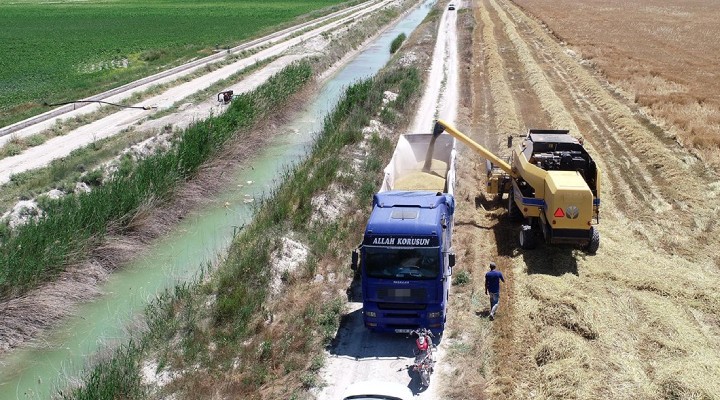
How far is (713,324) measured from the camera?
14578 millimetres

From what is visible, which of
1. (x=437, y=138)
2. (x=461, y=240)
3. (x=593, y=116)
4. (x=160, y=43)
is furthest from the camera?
(x=160, y=43)

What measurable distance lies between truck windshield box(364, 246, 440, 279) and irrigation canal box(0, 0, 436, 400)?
256 inches

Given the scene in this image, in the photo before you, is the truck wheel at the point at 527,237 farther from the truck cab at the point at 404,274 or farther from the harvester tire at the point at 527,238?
the truck cab at the point at 404,274

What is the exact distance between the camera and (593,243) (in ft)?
58.2

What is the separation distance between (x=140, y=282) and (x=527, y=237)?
1109 cm

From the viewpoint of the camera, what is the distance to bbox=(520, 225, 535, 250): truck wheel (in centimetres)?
1831

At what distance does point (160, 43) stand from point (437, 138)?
5256 cm

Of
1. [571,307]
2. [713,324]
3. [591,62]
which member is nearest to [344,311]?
[571,307]

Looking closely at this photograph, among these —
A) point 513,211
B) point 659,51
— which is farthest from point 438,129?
point 659,51

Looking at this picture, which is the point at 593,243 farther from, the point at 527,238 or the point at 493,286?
the point at 493,286

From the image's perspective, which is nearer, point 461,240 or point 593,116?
point 461,240

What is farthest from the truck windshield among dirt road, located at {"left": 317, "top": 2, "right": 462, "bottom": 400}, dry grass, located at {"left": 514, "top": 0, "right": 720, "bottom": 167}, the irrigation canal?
dry grass, located at {"left": 514, "top": 0, "right": 720, "bottom": 167}

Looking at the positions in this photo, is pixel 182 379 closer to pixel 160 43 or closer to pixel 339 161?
pixel 339 161

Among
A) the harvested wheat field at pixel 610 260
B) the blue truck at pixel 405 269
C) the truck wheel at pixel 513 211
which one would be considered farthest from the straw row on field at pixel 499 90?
the blue truck at pixel 405 269
